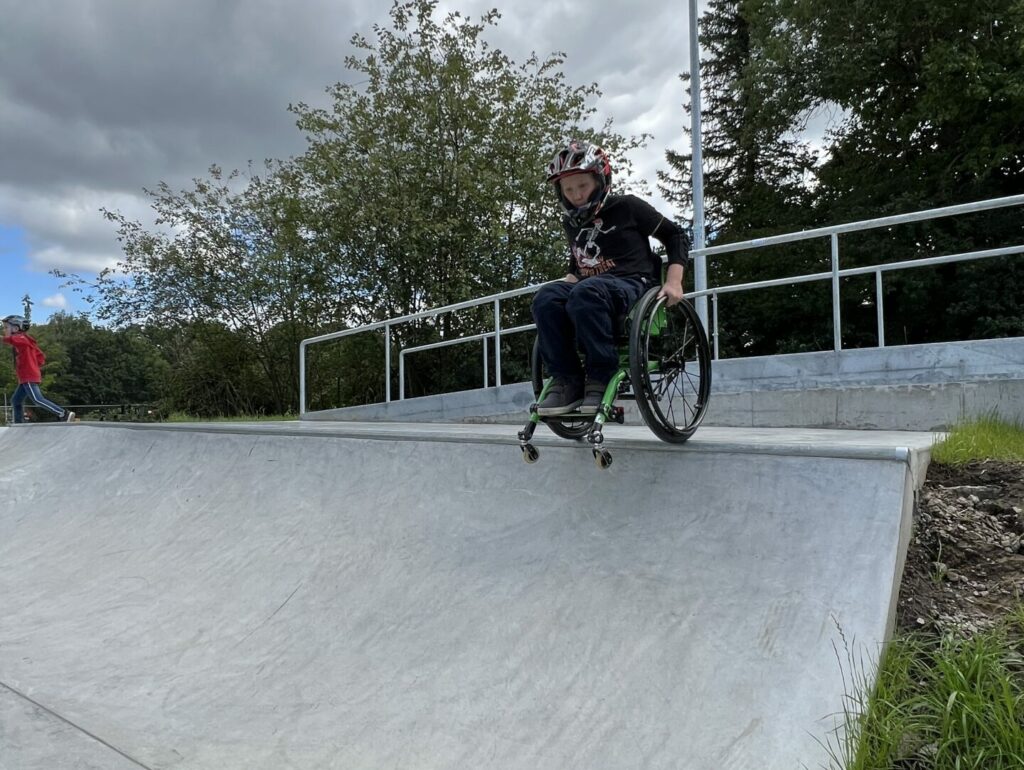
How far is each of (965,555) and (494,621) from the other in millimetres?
1657

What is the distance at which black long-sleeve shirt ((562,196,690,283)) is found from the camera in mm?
3502

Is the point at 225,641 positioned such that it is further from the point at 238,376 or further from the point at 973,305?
the point at 238,376

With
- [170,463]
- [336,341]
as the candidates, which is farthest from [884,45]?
[170,463]

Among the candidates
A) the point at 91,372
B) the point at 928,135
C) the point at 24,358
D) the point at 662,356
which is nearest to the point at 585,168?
the point at 662,356

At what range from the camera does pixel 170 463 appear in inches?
221

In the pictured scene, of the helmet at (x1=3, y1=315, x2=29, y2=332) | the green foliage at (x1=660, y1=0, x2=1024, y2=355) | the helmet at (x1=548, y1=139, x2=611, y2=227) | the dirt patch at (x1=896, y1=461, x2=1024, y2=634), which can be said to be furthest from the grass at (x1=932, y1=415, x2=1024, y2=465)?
the green foliage at (x1=660, y1=0, x2=1024, y2=355)

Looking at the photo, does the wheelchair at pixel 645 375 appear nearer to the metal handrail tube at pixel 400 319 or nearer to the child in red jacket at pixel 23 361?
the metal handrail tube at pixel 400 319

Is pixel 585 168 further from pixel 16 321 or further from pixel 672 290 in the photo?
pixel 16 321

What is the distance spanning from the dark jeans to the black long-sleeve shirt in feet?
0.44

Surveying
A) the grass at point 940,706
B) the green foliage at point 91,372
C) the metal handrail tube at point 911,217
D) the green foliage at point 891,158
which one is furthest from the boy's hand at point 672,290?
the green foliage at point 91,372

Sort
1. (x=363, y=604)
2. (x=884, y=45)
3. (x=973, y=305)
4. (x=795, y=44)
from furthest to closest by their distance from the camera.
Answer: (x=795, y=44), (x=884, y=45), (x=973, y=305), (x=363, y=604)

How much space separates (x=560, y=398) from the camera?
10.8 feet

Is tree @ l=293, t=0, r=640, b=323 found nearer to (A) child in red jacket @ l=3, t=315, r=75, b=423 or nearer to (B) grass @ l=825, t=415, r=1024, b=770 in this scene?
(A) child in red jacket @ l=3, t=315, r=75, b=423

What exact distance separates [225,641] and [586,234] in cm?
260
